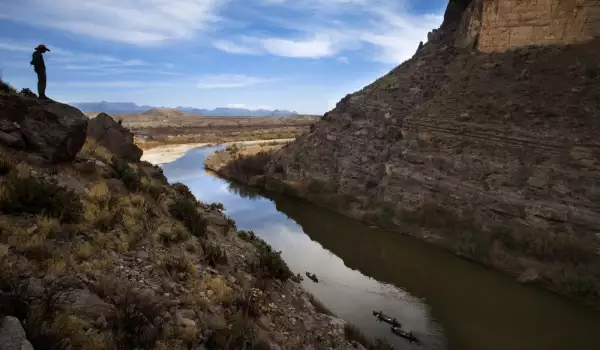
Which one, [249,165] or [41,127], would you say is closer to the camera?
[41,127]

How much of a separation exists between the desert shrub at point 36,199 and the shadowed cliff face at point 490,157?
1533 cm

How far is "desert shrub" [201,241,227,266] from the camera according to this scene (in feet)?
27.6

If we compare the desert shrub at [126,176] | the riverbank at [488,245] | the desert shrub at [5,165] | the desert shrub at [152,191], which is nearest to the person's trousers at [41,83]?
the desert shrub at [126,176]

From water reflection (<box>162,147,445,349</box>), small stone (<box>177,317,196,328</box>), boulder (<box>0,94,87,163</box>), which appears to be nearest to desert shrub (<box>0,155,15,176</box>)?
boulder (<box>0,94,87,163</box>)

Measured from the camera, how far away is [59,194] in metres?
6.68

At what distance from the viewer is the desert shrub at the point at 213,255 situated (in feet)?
27.6

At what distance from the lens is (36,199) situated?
248 inches

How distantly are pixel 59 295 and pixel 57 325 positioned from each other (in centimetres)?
70

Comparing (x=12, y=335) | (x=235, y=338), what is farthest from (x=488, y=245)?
(x=12, y=335)

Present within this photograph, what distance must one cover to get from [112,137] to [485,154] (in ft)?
55.0

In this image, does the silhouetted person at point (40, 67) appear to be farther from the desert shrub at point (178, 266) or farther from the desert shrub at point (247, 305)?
the desert shrub at point (247, 305)

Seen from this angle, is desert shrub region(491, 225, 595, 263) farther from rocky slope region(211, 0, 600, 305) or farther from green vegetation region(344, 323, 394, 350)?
green vegetation region(344, 323, 394, 350)

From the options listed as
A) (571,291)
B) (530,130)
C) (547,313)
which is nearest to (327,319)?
(547,313)

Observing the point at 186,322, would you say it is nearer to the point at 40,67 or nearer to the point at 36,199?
the point at 36,199
